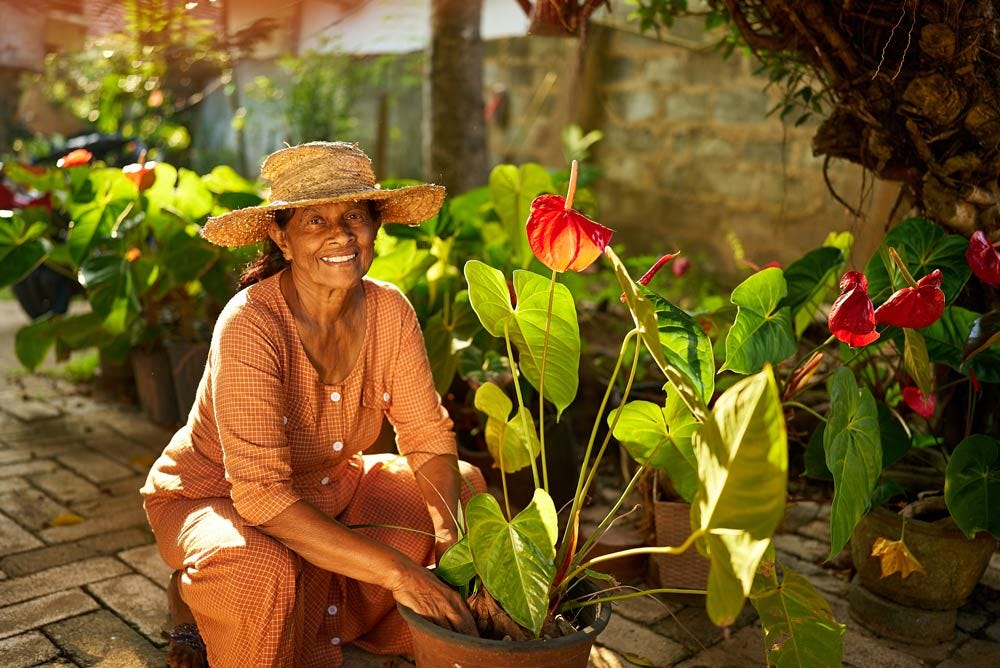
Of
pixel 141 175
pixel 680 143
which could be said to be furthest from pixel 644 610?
pixel 680 143

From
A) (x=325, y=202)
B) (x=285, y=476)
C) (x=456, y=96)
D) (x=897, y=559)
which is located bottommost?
(x=897, y=559)

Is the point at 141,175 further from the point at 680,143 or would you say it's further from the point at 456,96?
the point at 680,143

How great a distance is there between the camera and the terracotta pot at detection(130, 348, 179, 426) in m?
4.07

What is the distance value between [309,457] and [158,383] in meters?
1.97

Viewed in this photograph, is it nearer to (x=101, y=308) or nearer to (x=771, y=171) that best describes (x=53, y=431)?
(x=101, y=308)

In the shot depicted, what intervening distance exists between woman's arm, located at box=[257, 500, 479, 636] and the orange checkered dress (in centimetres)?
4

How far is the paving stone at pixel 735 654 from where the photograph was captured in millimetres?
2432

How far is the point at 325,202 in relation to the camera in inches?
82.7

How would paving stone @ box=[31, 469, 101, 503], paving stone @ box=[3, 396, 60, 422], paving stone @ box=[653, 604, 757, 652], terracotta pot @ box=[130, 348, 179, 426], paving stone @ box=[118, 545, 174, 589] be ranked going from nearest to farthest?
paving stone @ box=[653, 604, 757, 652], paving stone @ box=[118, 545, 174, 589], paving stone @ box=[31, 469, 101, 503], terracotta pot @ box=[130, 348, 179, 426], paving stone @ box=[3, 396, 60, 422]

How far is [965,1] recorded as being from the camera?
7.76 ft

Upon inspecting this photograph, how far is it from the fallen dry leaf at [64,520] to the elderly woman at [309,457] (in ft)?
3.12

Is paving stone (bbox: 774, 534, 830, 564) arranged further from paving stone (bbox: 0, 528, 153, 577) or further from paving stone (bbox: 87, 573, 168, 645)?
paving stone (bbox: 0, 528, 153, 577)

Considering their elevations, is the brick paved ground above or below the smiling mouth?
below

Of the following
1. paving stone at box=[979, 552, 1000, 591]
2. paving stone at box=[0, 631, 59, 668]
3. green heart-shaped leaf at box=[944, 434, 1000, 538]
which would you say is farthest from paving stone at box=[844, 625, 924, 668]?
paving stone at box=[0, 631, 59, 668]
